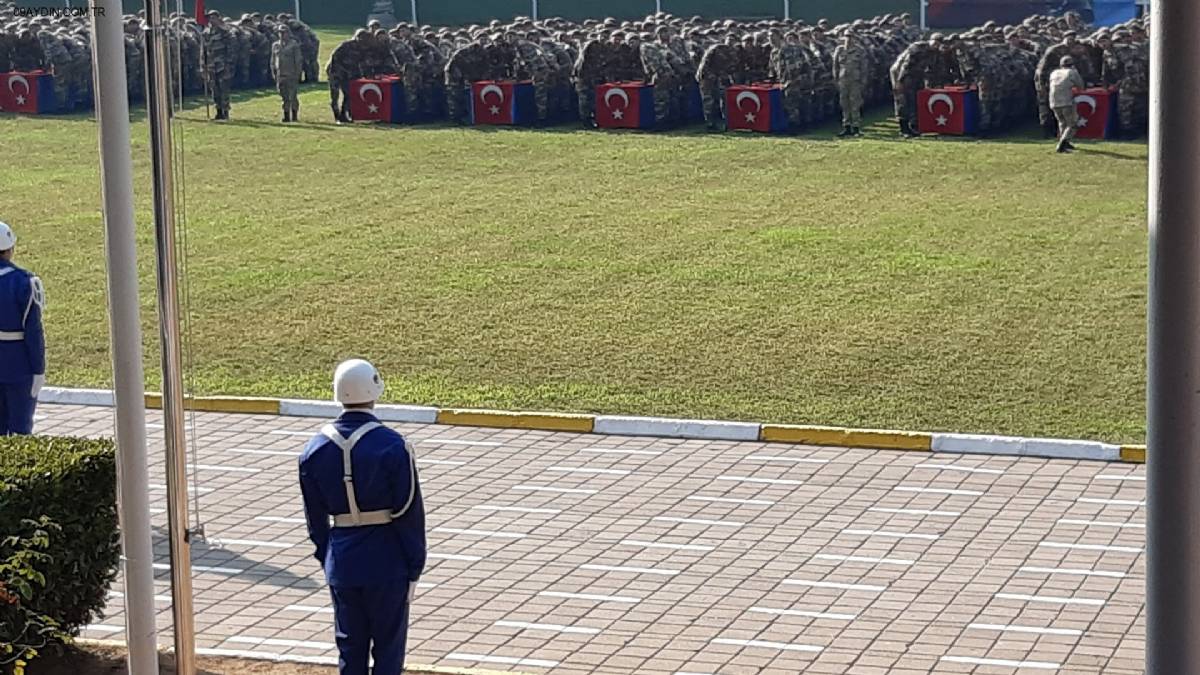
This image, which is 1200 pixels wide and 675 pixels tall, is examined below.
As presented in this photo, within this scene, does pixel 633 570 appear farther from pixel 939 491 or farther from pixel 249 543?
pixel 939 491

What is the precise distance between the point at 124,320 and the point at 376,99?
28.8 metres

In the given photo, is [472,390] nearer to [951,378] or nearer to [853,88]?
[951,378]

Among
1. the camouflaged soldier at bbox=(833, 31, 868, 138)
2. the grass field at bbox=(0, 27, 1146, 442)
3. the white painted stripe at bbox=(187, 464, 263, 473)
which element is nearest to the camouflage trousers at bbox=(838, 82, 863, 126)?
the camouflaged soldier at bbox=(833, 31, 868, 138)

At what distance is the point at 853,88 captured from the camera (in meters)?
32.0

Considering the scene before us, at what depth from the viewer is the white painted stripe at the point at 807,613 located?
10211 mm

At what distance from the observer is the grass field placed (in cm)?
1582

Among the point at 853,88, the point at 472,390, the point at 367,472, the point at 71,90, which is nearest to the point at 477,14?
the point at 71,90

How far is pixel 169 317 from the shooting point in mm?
7816

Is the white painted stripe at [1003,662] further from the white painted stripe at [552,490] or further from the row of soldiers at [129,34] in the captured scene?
the row of soldiers at [129,34]

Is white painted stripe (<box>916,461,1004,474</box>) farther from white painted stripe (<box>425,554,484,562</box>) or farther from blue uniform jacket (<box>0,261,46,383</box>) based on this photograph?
blue uniform jacket (<box>0,261,46,383</box>)

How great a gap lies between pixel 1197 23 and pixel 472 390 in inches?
416

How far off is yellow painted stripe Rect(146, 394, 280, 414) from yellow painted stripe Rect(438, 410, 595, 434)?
1498 mm

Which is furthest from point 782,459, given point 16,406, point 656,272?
point 656,272

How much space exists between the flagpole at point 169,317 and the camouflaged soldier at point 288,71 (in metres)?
28.2
